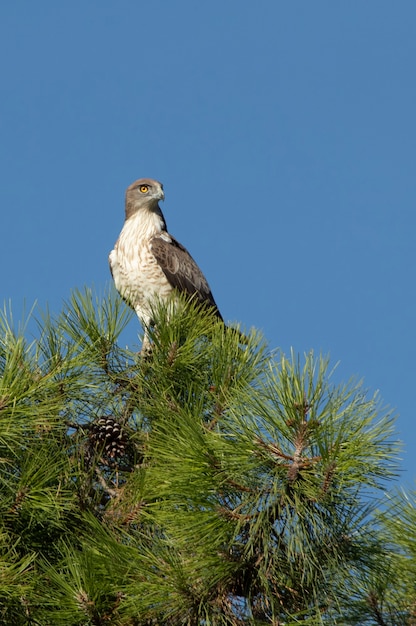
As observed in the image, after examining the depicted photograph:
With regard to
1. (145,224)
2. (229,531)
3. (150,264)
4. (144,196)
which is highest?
(144,196)

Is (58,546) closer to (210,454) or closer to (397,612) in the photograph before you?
(210,454)

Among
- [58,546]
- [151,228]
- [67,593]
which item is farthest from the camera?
[151,228]

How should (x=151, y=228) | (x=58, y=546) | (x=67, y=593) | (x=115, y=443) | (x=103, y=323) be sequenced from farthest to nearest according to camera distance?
(x=151, y=228), (x=103, y=323), (x=115, y=443), (x=58, y=546), (x=67, y=593)

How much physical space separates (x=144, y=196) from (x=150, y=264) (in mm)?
1198

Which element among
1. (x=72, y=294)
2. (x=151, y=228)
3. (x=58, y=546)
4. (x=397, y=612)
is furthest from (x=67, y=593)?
(x=151, y=228)

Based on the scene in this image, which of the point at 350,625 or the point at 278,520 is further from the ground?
the point at 278,520

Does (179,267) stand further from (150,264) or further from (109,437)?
(109,437)

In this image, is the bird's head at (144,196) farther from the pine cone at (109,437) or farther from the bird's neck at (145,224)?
the pine cone at (109,437)

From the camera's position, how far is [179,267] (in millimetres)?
8547

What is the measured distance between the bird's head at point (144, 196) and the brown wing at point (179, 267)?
496mm

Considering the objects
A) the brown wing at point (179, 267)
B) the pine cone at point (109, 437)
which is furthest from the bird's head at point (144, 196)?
the pine cone at point (109, 437)

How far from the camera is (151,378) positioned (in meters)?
5.41

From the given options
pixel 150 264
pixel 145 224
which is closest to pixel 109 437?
pixel 150 264

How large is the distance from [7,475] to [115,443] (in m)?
0.76
